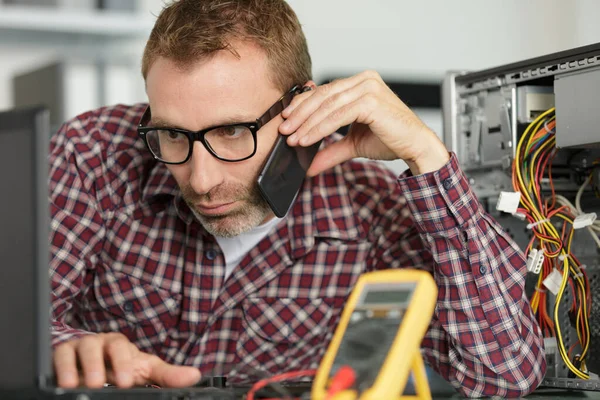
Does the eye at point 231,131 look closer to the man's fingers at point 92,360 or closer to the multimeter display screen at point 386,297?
the man's fingers at point 92,360

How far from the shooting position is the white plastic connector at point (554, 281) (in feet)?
4.19

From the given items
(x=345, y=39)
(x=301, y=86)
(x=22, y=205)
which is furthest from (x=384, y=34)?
(x=22, y=205)

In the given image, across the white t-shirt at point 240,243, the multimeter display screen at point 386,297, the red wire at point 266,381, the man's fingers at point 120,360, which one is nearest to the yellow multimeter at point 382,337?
the multimeter display screen at point 386,297

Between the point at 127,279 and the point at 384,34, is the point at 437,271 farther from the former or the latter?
the point at 384,34

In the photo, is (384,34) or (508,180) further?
(384,34)

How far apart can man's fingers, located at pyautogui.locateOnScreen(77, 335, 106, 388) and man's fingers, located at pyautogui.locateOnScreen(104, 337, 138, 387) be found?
1cm

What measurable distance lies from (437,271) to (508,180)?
0.19m

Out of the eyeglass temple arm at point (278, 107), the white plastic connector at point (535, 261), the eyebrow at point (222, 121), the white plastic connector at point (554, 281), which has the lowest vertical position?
the white plastic connector at point (554, 281)

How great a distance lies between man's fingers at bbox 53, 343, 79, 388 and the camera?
31.7 inches

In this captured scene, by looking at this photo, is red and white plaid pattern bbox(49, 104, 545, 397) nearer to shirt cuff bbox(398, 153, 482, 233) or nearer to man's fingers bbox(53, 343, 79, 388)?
shirt cuff bbox(398, 153, 482, 233)

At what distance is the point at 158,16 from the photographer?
1.47 m

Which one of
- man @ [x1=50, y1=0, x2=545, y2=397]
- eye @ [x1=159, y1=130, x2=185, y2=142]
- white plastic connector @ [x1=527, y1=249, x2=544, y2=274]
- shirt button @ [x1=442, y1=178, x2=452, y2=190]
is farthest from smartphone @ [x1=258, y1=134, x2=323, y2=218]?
white plastic connector @ [x1=527, y1=249, x2=544, y2=274]

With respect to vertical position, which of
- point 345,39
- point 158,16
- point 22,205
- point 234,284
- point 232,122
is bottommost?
point 234,284

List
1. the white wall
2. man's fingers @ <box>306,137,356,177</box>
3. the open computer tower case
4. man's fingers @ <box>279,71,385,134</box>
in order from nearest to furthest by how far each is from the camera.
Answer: the open computer tower case → man's fingers @ <box>279,71,385,134</box> → man's fingers @ <box>306,137,356,177</box> → the white wall
